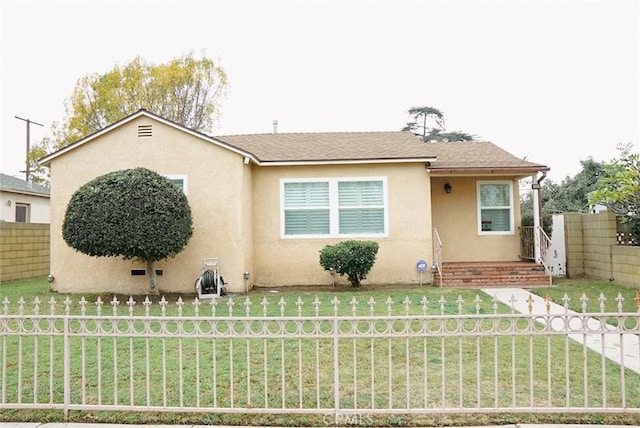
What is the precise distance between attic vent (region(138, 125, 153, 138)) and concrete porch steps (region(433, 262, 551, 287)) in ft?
28.4

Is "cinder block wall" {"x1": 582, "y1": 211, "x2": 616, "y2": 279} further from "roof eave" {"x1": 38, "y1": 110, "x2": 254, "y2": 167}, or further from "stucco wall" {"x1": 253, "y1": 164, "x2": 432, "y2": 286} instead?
"roof eave" {"x1": 38, "y1": 110, "x2": 254, "y2": 167}

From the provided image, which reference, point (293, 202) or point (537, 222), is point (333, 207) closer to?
point (293, 202)

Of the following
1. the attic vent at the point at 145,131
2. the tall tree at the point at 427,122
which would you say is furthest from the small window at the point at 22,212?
the tall tree at the point at 427,122

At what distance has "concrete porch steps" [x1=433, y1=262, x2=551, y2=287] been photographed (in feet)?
40.8

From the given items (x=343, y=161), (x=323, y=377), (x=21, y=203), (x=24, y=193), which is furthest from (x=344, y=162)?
(x=21, y=203)

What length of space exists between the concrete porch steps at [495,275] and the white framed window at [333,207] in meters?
2.22

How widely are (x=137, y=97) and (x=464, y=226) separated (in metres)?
25.6

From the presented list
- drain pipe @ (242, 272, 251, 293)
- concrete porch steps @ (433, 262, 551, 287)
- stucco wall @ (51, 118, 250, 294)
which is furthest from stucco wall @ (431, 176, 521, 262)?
stucco wall @ (51, 118, 250, 294)

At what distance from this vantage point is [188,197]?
1194 centimetres

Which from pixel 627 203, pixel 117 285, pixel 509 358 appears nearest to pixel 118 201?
pixel 117 285

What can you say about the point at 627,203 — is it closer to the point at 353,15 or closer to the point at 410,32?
the point at 410,32

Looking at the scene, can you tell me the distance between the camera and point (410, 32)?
1259cm

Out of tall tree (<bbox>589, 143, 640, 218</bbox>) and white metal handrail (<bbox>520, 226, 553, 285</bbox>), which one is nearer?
tall tree (<bbox>589, 143, 640, 218</bbox>)

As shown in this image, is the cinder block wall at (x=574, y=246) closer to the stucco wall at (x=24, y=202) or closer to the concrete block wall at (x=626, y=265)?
the concrete block wall at (x=626, y=265)
